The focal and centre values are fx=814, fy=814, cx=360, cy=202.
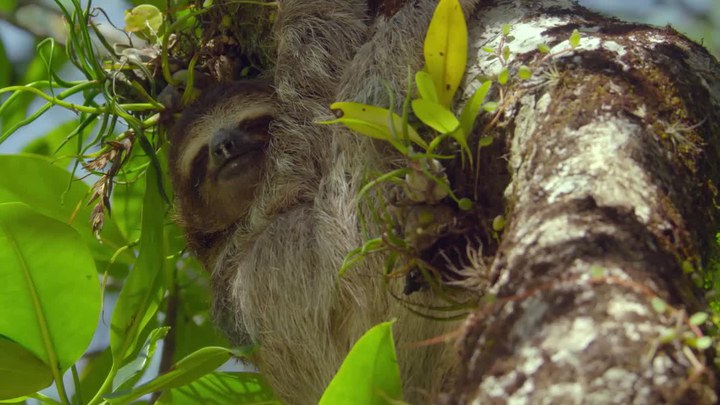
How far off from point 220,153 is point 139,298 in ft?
3.25

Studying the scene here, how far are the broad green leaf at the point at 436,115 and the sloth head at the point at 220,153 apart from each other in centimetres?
191

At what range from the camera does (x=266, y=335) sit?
12.6 ft

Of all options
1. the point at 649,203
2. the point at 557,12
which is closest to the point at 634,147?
the point at 649,203

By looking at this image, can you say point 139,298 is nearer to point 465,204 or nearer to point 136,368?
point 136,368

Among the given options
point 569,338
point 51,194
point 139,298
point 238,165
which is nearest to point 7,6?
point 51,194

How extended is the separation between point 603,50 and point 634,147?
1.79 ft

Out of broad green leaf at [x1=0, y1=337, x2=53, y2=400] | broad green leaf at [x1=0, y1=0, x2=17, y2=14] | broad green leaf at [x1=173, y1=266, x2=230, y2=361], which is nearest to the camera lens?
broad green leaf at [x1=0, y1=337, x2=53, y2=400]

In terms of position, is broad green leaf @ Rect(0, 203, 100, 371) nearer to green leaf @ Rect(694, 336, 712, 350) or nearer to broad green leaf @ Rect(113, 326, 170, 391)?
broad green leaf @ Rect(113, 326, 170, 391)

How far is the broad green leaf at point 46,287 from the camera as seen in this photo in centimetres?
312

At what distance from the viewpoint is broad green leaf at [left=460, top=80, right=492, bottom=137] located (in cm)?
245

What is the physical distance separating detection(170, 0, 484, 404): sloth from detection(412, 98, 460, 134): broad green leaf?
0.73 meters

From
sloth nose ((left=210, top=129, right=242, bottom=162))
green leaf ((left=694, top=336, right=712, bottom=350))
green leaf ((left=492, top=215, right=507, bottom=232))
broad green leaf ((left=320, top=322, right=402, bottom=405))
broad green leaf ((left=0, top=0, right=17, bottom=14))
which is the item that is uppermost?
green leaf ((left=694, top=336, right=712, bottom=350))

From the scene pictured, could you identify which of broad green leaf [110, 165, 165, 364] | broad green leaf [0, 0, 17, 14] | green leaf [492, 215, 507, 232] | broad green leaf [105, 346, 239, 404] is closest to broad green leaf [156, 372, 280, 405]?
broad green leaf [110, 165, 165, 364]

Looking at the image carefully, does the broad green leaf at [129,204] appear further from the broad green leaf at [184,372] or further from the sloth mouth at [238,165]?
the broad green leaf at [184,372]
